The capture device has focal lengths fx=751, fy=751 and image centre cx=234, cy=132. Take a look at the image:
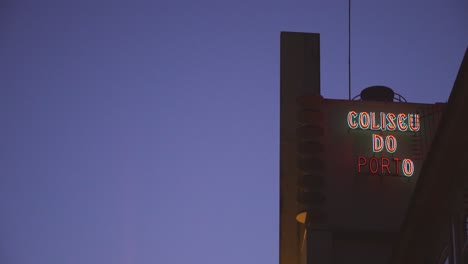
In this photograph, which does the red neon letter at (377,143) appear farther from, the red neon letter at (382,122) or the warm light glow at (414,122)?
the warm light glow at (414,122)

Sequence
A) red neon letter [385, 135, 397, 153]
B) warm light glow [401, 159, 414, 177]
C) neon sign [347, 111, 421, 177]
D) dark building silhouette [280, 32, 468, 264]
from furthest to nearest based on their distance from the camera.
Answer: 1. red neon letter [385, 135, 397, 153]
2. neon sign [347, 111, 421, 177]
3. warm light glow [401, 159, 414, 177]
4. dark building silhouette [280, 32, 468, 264]

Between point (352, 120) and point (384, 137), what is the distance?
1.59 meters

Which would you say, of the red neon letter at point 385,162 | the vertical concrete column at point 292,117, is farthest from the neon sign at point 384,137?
the vertical concrete column at point 292,117

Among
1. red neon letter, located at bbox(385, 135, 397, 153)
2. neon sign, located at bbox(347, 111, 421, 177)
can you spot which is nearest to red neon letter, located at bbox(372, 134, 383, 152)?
neon sign, located at bbox(347, 111, 421, 177)

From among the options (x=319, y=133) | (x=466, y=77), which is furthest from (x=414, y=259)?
(x=319, y=133)

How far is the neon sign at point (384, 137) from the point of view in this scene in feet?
104

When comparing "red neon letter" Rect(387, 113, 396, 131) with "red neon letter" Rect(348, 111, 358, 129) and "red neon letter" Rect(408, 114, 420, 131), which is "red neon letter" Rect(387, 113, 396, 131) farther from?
"red neon letter" Rect(348, 111, 358, 129)

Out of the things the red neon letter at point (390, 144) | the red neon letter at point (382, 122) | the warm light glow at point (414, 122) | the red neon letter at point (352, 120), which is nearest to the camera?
the red neon letter at point (390, 144)

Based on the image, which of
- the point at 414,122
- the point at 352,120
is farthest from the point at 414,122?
the point at 352,120

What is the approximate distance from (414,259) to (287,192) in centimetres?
1874

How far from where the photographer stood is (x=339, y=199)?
31312 mm

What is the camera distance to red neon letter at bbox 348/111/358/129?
107 ft

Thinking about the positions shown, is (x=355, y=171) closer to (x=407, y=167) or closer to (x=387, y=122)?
(x=407, y=167)

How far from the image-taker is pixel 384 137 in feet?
105
